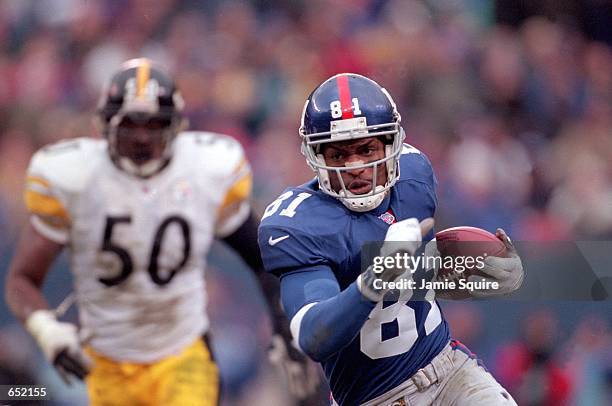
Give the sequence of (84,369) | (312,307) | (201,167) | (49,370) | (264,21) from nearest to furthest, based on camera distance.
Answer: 1. (312,307)
2. (84,369)
3. (201,167)
4. (49,370)
5. (264,21)

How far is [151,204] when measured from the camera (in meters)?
3.50

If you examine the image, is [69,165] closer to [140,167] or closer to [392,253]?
[140,167]

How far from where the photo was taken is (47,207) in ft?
11.3

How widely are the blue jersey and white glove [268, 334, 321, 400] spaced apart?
1.02 m

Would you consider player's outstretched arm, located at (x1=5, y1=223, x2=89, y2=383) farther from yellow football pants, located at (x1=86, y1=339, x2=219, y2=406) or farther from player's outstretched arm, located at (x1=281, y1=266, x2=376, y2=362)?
player's outstretched arm, located at (x1=281, y1=266, x2=376, y2=362)

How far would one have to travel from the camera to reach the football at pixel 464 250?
2553 millimetres

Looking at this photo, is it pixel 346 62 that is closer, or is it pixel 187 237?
pixel 187 237

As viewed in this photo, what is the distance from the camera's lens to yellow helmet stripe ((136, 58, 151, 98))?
3.46 meters

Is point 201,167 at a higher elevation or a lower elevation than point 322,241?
lower

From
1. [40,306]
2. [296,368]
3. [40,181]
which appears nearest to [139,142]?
[40,181]

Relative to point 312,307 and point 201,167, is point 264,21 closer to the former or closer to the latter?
point 201,167

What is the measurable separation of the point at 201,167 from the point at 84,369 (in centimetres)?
76

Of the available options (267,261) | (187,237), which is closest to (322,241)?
(267,261)

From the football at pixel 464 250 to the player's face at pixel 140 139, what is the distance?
118 centimetres
